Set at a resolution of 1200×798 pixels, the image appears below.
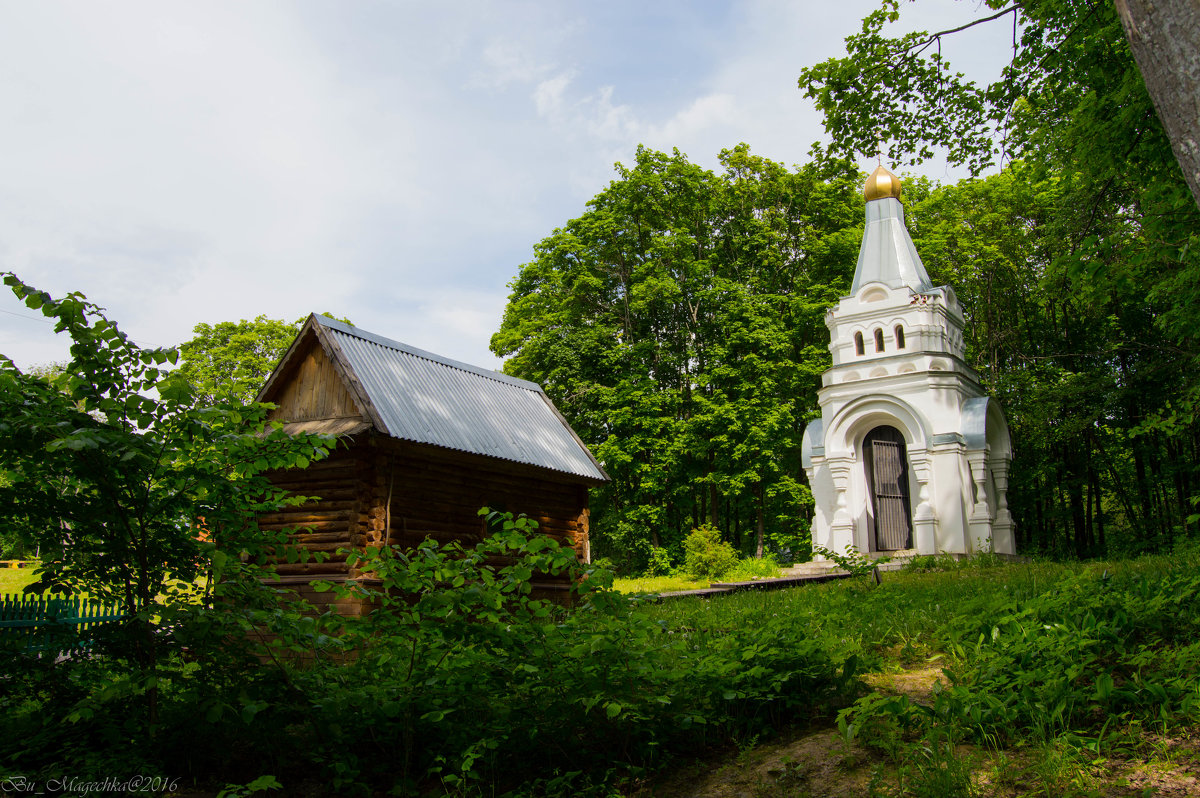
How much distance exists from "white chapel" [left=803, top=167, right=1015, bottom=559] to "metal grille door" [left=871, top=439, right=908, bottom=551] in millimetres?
27

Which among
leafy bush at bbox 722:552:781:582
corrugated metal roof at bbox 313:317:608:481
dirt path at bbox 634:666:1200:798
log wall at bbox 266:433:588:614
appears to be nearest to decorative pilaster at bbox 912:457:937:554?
leafy bush at bbox 722:552:781:582

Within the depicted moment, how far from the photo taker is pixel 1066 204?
14.8m

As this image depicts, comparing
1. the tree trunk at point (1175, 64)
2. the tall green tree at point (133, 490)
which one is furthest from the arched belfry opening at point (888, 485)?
the tall green tree at point (133, 490)

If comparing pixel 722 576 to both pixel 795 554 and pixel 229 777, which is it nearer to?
pixel 795 554

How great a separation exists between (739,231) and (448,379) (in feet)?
63.1

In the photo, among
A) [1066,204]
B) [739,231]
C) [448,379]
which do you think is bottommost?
[448,379]

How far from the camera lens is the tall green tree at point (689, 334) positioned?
25828 millimetres

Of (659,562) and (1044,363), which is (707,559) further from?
(1044,363)

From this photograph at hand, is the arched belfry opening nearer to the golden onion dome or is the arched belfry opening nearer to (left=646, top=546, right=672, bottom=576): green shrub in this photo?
(left=646, top=546, right=672, bottom=576): green shrub

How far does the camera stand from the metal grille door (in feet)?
66.2

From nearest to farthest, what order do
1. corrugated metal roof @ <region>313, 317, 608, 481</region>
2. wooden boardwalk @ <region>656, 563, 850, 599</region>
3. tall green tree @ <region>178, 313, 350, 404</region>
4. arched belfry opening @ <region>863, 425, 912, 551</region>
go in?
corrugated metal roof @ <region>313, 317, 608, 481</region> < wooden boardwalk @ <region>656, 563, 850, 599</region> < arched belfry opening @ <region>863, 425, 912, 551</region> < tall green tree @ <region>178, 313, 350, 404</region>

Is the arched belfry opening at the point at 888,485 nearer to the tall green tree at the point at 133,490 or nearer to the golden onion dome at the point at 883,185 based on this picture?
the golden onion dome at the point at 883,185

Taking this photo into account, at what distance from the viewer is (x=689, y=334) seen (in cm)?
2967

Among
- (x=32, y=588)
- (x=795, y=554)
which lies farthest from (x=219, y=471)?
(x=795, y=554)
